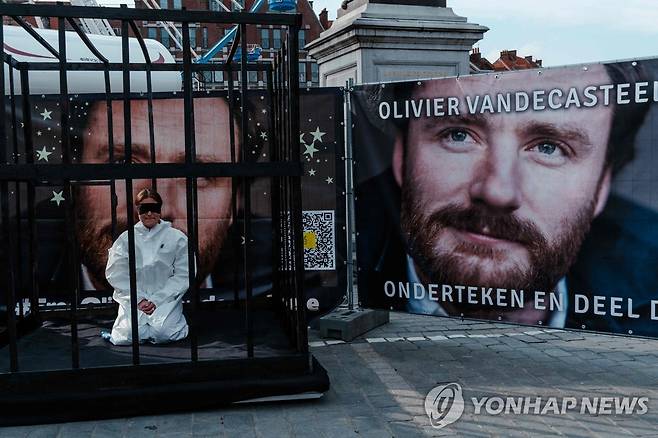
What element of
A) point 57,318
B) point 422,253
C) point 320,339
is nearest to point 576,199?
Answer: point 422,253

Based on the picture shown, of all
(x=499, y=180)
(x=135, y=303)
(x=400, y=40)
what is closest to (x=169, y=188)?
(x=135, y=303)

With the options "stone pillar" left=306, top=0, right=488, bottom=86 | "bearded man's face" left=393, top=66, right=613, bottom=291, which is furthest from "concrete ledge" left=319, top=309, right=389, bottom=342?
"stone pillar" left=306, top=0, right=488, bottom=86

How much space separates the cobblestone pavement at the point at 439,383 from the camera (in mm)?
4469

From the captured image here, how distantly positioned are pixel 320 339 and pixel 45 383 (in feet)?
9.40

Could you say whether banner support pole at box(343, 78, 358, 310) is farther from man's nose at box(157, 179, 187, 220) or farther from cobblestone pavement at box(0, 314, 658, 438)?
man's nose at box(157, 179, 187, 220)

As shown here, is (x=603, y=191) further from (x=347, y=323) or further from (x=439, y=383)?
(x=347, y=323)

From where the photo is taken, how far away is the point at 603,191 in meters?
5.45

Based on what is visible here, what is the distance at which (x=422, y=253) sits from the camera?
6371 mm

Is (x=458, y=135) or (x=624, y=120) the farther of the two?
(x=458, y=135)

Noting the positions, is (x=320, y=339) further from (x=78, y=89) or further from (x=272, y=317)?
(x=78, y=89)

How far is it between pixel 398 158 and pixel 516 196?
46.6 inches

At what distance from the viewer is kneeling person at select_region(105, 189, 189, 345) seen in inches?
222

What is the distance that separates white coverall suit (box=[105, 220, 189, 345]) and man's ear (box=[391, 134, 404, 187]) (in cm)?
205

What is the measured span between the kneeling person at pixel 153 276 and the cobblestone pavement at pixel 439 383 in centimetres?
106
